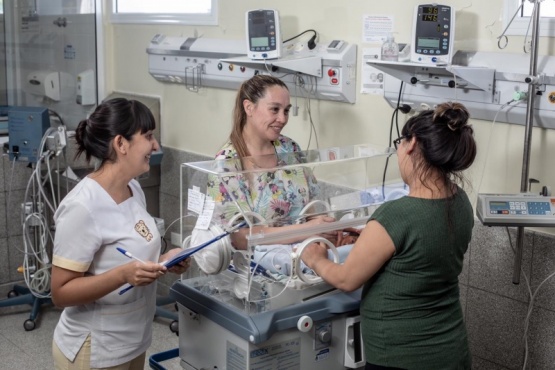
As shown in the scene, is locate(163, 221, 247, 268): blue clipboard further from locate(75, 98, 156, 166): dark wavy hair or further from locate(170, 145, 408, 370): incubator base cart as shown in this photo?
locate(75, 98, 156, 166): dark wavy hair

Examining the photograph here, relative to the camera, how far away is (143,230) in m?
2.14

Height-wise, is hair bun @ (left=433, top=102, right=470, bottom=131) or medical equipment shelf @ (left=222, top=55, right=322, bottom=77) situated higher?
medical equipment shelf @ (left=222, top=55, right=322, bottom=77)

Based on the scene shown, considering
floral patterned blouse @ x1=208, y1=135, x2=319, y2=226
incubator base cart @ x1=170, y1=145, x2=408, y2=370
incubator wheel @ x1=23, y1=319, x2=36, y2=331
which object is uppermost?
floral patterned blouse @ x1=208, y1=135, x2=319, y2=226

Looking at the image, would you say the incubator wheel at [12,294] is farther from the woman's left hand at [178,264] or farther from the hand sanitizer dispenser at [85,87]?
the woman's left hand at [178,264]

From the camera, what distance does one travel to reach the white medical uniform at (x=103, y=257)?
6.60ft

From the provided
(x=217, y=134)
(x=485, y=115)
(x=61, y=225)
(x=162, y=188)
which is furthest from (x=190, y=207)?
(x=162, y=188)

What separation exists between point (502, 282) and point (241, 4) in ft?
6.13

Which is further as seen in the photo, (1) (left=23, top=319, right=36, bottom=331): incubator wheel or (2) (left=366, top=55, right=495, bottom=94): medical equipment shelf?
(1) (left=23, top=319, right=36, bottom=331): incubator wheel

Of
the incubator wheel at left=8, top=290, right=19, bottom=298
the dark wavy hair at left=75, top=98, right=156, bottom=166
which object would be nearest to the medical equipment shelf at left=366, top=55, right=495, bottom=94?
the dark wavy hair at left=75, top=98, right=156, bottom=166

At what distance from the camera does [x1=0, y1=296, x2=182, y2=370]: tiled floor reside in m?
3.69

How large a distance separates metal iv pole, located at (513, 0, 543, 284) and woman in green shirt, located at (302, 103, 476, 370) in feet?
A: 1.99

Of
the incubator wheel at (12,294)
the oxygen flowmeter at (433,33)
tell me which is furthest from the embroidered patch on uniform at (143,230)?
the incubator wheel at (12,294)

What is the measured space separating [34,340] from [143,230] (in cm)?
213

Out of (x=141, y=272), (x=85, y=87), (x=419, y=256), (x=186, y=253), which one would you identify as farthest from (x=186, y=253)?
(x=85, y=87)
